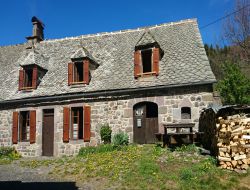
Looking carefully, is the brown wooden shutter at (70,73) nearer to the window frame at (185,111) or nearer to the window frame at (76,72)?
the window frame at (76,72)

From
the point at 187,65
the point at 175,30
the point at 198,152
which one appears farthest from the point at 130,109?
the point at 175,30

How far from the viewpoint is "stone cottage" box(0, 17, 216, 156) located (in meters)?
13.8

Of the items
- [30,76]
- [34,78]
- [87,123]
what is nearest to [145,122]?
[87,123]

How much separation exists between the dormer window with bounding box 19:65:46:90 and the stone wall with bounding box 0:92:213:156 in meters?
1.44

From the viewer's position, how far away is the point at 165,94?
13.9m

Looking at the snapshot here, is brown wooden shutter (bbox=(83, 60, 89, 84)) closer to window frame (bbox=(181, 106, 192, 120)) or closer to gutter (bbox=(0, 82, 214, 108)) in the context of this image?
gutter (bbox=(0, 82, 214, 108))

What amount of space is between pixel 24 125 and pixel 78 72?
4011mm

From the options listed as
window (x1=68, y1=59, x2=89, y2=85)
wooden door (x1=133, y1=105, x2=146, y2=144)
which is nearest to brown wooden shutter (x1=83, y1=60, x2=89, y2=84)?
window (x1=68, y1=59, x2=89, y2=85)

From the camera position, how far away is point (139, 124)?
14.4 metres

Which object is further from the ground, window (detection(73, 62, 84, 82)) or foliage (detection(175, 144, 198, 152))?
window (detection(73, 62, 84, 82))

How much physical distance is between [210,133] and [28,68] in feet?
34.5

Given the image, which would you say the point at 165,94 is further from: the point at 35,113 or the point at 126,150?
the point at 35,113

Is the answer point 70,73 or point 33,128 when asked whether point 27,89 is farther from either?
point 70,73

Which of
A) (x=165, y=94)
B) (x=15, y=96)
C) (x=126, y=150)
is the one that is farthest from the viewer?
(x=15, y=96)
